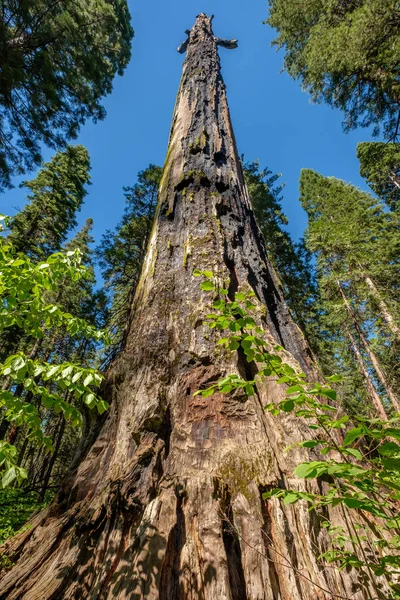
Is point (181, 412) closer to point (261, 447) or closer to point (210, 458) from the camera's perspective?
point (210, 458)

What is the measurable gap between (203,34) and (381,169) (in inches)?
543

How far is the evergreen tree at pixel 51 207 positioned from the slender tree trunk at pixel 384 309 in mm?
12961

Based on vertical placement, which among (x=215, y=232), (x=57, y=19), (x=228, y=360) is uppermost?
(x=57, y=19)

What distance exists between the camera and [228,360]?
2463mm

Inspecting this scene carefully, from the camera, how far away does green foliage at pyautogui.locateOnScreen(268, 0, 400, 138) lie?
625 centimetres

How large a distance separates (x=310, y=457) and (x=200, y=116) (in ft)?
19.1

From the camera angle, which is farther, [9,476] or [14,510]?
[14,510]

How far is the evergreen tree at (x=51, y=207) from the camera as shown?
12336mm

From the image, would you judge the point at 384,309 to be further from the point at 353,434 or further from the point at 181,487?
the point at 353,434

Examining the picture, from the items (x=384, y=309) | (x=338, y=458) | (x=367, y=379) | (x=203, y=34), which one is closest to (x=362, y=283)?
(x=384, y=309)

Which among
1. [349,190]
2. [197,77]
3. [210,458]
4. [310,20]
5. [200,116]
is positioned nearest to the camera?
[210,458]

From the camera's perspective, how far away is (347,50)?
6836 millimetres

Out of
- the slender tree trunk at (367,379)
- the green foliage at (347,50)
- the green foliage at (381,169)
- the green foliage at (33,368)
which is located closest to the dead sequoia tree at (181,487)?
the green foliage at (33,368)

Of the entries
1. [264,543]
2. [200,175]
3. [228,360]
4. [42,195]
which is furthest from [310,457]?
[42,195]
